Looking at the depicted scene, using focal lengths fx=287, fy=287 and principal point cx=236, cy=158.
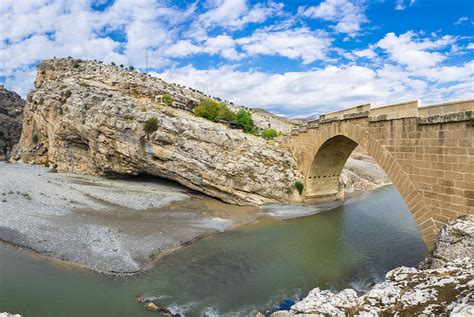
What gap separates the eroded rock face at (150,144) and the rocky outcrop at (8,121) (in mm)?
38006

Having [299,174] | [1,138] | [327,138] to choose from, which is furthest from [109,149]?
[1,138]

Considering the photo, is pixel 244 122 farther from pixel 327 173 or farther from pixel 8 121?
pixel 8 121

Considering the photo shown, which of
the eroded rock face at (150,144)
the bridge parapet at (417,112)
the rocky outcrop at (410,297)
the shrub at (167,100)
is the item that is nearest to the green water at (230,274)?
the rocky outcrop at (410,297)

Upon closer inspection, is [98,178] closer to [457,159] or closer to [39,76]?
[39,76]

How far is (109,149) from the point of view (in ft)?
122

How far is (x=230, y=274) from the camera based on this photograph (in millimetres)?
15828

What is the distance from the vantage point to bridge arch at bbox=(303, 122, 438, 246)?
1455cm

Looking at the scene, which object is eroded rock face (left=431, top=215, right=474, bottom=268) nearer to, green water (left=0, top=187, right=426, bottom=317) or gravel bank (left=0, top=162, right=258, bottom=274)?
green water (left=0, top=187, right=426, bottom=317)

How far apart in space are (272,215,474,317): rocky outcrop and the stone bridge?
5.00 metres

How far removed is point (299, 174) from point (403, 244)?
1380cm

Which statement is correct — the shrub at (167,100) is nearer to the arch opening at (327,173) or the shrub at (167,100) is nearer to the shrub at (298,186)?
the shrub at (298,186)

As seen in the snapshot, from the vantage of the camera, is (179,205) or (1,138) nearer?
(179,205)

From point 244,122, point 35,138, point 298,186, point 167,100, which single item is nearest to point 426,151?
point 298,186

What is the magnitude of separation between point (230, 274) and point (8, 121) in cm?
8884
